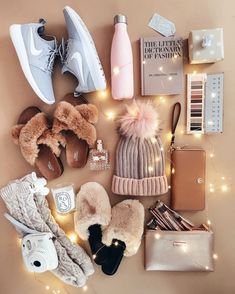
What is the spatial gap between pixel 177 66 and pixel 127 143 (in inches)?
15.6

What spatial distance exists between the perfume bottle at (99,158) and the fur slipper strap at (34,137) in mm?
147

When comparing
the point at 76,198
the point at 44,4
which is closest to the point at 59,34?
the point at 44,4

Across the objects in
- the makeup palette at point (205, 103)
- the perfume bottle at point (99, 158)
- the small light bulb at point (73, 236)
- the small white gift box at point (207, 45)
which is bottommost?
the small light bulb at point (73, 236)

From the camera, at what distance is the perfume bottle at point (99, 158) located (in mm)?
1328

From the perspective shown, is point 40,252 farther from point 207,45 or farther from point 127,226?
point 207,45

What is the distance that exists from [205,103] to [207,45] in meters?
0.24

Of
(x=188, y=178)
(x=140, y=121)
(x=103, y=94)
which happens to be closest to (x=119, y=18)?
(x=103, y=94)

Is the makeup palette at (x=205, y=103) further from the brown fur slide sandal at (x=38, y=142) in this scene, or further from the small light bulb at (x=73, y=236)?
the small light bulb at (x=73, y=236)

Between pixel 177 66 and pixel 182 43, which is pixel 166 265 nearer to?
pixel 177 66

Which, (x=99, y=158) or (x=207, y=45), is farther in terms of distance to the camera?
(x=99, y=158)

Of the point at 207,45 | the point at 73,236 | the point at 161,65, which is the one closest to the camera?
the point at 207,45

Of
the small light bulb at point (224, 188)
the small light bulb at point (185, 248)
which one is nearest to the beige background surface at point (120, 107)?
the small light bulb at point (224, 188)

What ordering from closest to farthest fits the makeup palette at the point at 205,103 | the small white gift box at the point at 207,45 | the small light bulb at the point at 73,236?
the small white gift box at the point at 207,45, the makeup palette at the point at 205,103, the small light bulb at the point at 73,236

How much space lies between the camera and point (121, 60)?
1.24 m
